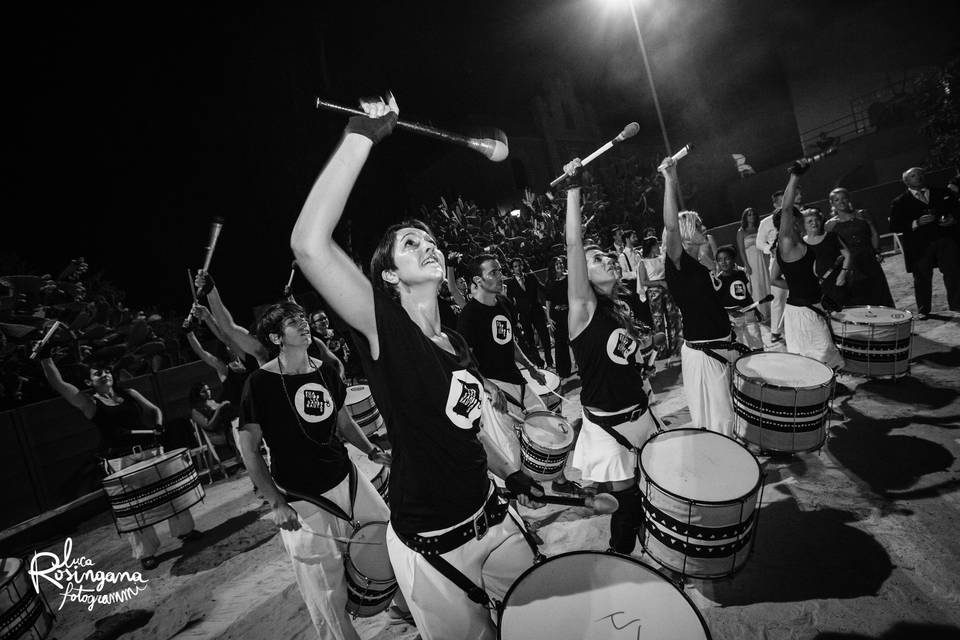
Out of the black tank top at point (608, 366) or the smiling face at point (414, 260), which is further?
the black tank top at point (608, 366)

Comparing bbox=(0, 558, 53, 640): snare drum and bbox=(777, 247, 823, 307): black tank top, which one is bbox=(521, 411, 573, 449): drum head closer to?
bbox=(777, 247, 823, 307): black tank top

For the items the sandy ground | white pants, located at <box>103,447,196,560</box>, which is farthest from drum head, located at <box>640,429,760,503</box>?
white pants, located at <box>103,447,196,560</box>

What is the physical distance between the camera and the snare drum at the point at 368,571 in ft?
8.38

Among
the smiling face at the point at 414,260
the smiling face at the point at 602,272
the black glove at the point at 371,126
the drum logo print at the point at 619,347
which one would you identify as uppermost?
the black glove at the point at 371,126

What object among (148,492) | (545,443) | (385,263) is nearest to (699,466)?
(545,443)

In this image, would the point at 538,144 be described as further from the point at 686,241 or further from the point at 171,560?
the point at 171,560

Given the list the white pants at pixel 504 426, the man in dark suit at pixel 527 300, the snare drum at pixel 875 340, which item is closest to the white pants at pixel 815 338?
the snare drum at pixel 875 340

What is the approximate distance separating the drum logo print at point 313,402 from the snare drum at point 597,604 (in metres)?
1.91

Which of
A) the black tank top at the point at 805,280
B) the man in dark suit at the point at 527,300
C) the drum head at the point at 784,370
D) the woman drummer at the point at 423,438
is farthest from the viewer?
the man in dark suit at the point at 527,300

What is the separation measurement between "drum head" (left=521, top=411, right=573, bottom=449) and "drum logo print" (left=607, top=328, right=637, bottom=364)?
0.95 metres

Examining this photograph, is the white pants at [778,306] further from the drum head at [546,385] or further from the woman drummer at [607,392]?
the woman drummer at [607,392]

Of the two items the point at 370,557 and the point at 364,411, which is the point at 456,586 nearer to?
the point at 370,557

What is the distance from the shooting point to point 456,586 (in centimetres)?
176

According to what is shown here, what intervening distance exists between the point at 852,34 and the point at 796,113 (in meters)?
3.87
